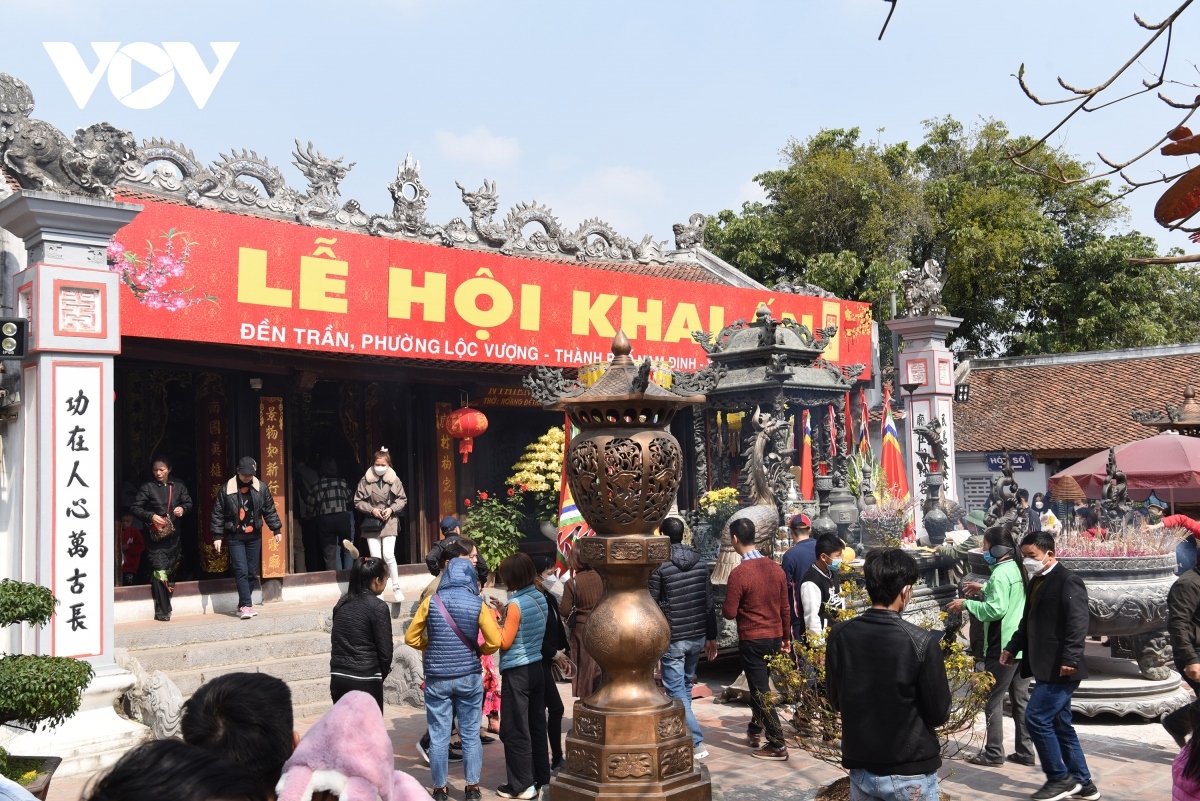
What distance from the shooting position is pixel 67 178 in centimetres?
746

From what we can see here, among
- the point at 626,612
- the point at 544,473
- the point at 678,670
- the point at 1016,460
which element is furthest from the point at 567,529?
the point at 1016,460

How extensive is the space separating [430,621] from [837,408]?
771cm

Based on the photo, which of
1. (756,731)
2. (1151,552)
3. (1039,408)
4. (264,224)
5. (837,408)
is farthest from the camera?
(1039,408)

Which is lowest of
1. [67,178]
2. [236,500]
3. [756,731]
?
[756,731]

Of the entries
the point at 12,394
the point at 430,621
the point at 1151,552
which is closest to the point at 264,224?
the point at 12,394

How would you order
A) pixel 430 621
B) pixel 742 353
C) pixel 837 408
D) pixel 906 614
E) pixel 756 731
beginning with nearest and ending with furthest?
pixel 430 621 < pixel 756 731 < pixel 906 614 < pixel 742 353 < pixel 837 408

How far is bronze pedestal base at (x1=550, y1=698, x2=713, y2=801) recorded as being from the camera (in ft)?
15.4

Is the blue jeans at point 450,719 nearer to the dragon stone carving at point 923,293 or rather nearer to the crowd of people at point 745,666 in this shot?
the crowd of people at point 745,666

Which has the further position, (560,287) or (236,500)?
(560,287)

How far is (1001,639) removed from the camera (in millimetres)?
6316

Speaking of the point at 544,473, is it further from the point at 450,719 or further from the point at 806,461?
the point at 450,719

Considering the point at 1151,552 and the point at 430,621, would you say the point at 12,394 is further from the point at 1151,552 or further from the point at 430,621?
the point at 1151,552

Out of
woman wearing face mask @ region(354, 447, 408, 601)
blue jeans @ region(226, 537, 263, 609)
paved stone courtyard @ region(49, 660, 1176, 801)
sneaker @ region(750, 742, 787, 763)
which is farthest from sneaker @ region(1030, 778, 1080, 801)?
blue jeans @ region(226, 537, 263, 609)

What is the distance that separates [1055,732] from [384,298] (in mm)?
7787
